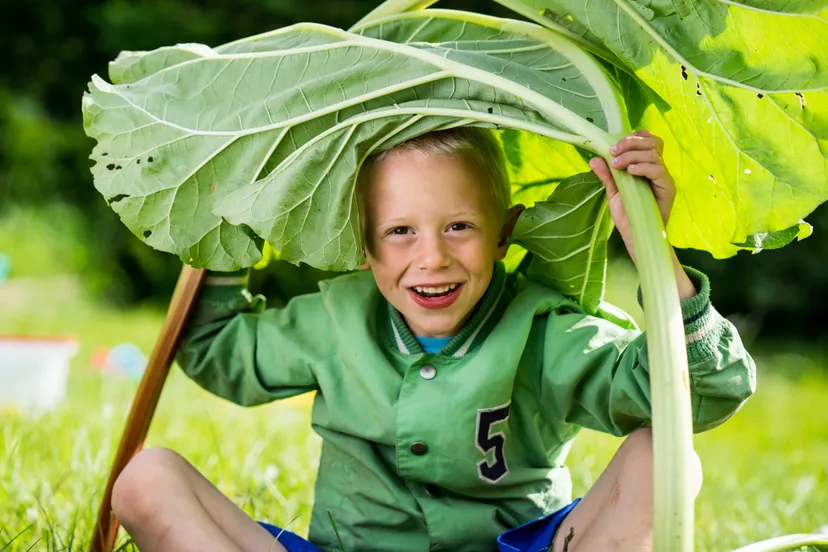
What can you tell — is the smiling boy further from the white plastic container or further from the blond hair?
the white plastic container

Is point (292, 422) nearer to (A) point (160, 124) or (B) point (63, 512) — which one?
(B) point (63, 512)

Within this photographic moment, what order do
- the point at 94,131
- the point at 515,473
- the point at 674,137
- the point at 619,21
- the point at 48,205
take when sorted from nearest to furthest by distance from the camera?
the point at 619,21, the point at 674,137, the point at 94,131, the point at 515,473, the point at 48,205

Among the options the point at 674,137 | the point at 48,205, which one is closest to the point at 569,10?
the point at 674,137

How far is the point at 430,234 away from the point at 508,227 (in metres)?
0.22

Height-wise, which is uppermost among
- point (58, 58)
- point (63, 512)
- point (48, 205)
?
point (58, 58)

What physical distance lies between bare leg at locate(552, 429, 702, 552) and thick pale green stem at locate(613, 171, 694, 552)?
319mm

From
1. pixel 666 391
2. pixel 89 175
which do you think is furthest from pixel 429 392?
pixel 89 175

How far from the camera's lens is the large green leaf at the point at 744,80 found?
1528mm

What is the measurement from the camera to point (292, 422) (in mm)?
3574

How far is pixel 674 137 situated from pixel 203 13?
5831 mm

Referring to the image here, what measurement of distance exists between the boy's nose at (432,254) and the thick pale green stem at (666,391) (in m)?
0.44

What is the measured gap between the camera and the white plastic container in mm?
3701

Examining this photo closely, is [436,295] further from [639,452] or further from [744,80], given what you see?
[744,80]

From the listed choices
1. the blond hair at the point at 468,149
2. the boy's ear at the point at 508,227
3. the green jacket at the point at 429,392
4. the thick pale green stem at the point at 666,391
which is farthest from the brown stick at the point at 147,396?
the thick pale green stem at the point at 666,391
